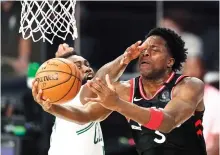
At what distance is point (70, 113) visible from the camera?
3.90m

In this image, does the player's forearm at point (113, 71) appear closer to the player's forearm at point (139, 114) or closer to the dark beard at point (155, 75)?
the dark beard at point (155, 75)

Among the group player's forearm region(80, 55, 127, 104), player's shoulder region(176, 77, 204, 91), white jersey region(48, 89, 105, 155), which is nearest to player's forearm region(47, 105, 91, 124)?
player's forearm region(80, 55, 127, 104)

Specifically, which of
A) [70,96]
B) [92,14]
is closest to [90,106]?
[70,96]

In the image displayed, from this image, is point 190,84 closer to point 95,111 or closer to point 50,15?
point 95,111

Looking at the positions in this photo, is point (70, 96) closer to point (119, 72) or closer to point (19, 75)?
point (119, 72)

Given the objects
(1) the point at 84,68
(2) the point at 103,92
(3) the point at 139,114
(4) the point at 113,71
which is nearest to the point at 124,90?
(4) the point at 113,71

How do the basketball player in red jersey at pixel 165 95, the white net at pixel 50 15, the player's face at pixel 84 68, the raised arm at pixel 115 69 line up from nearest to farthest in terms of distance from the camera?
the basketball player in red jersey at pixel 165 95
the raised arm at pixel 115 69
the white net at pixel 50 15
the player's face at pixel 84 68

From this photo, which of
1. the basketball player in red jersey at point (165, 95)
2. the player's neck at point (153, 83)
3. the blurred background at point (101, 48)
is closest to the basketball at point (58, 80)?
the basketball player in red jersey at point (165, 95)

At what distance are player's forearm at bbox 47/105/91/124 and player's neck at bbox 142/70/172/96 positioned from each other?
0.48 meters

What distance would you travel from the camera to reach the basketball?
3568 millimetres

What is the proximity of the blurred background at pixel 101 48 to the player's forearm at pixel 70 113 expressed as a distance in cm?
294

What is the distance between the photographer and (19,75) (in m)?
7.12

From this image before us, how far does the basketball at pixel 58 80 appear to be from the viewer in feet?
11.7

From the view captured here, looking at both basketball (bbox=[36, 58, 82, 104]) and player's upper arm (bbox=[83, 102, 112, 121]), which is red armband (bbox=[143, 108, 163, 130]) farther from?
player's upper arm (bbox=[83, 102, 112, 121])
